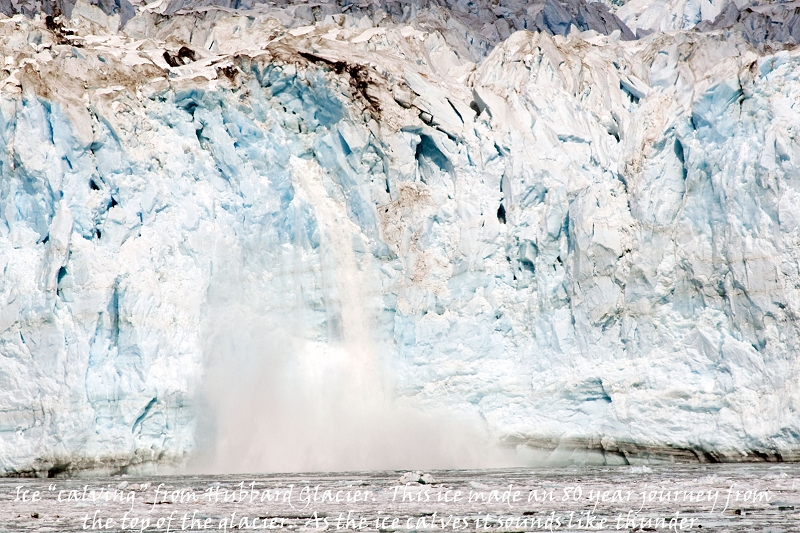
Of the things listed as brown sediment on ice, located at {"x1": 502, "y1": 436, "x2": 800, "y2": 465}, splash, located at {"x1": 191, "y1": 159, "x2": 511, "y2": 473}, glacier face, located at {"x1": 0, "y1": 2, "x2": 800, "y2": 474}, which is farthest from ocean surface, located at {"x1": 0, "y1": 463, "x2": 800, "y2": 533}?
splash, located at {"x1": 191, "y1": 159, "x2": 511, "y2": 473}

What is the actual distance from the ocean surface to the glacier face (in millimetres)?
1793

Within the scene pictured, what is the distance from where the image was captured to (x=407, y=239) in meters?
22.2

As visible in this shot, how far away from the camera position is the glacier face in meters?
19.5

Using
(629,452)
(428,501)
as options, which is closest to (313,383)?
(629,452)

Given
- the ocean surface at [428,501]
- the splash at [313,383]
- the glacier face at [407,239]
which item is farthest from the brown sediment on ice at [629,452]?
the splash at [313,383]

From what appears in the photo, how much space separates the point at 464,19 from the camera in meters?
28.3

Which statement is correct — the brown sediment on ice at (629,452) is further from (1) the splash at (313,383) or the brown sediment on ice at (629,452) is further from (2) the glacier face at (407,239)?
(1) the splash at (313,383)

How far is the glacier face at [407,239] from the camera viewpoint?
1955 centimetres

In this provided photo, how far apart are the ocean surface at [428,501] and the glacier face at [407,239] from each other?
179 centimetres

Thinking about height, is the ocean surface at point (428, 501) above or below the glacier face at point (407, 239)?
below

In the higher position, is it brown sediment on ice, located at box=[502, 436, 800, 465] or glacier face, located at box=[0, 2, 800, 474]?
glacier face, located at box=[0, 2, 800, 474]

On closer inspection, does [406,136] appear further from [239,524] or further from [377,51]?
[239,524]

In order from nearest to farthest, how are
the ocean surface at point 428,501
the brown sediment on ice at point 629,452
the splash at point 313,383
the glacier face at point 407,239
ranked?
the ocean surface at point 428,501 → the brown sediment on ice at point 629,452 → the glacier face at point 407,239 → the splash at point 313,383

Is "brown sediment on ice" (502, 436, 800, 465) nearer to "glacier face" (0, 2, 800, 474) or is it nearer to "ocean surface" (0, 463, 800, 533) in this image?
"glacier face" (0, 2, 800, 474)
